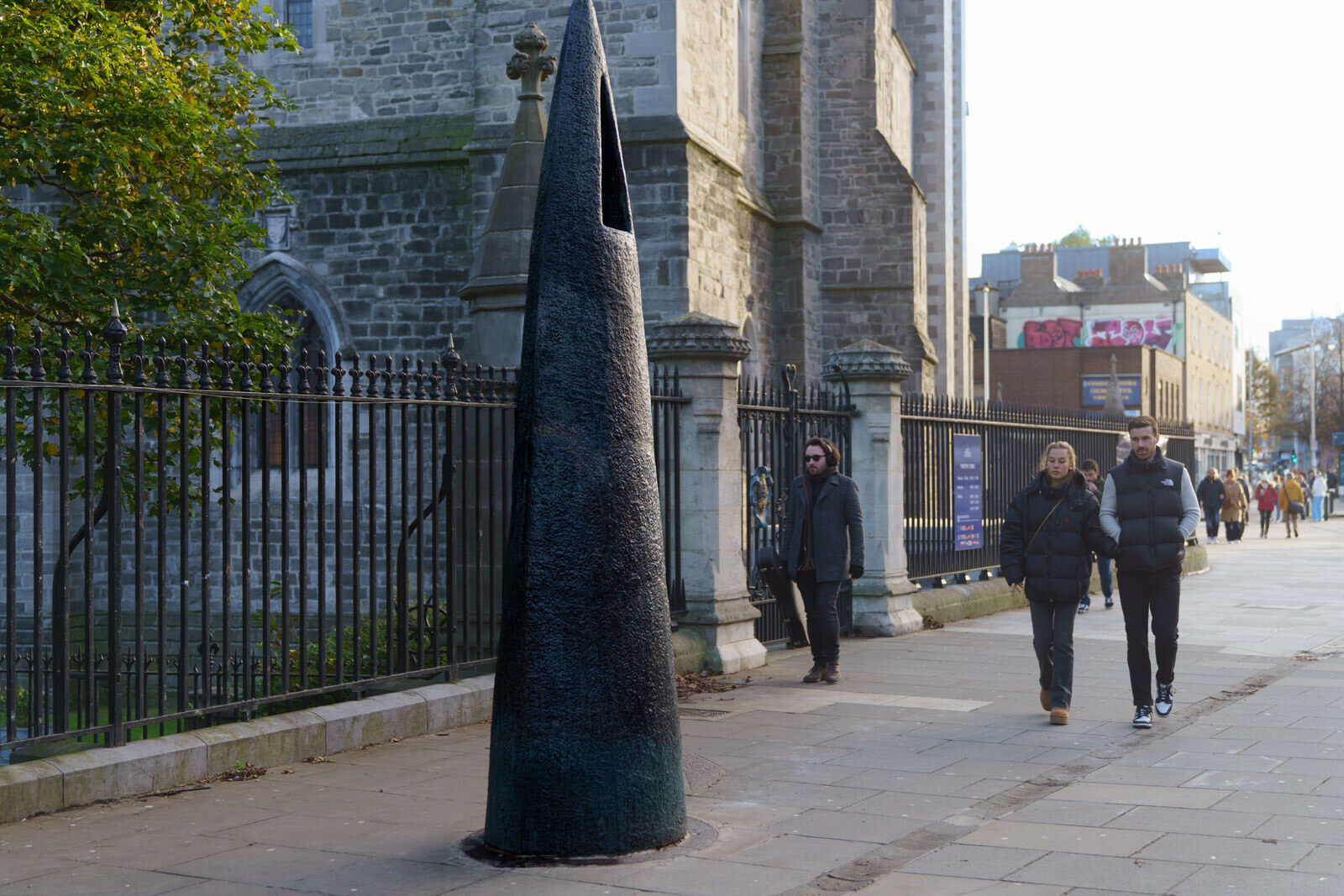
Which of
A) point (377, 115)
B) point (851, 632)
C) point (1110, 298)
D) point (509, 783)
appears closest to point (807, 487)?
point (851, 632)

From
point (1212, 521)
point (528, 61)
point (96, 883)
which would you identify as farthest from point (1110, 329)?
point (96, 883)

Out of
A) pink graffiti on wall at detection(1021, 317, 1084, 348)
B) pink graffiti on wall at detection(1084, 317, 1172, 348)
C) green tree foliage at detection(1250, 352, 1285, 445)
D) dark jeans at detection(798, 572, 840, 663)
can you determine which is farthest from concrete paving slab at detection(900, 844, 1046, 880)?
green tree foliage at detection(1250, 352, 1285, 445)

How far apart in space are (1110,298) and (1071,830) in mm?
70754

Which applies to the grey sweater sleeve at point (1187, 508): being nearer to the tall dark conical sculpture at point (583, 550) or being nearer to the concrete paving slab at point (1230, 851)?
the concrete paving slab at point (1230, 851)

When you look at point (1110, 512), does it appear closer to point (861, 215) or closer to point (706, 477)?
point (706, 477)

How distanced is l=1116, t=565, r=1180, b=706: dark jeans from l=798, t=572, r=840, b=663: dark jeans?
2155 mm

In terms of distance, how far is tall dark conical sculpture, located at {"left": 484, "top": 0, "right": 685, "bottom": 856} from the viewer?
5113 mm

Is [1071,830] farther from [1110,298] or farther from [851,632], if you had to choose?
[1110,298]

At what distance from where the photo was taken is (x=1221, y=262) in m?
98.6

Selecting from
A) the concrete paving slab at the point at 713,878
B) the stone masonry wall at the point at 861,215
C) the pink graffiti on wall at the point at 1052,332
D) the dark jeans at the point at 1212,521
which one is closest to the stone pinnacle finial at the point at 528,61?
the concrete paving slab at the point at 713,878

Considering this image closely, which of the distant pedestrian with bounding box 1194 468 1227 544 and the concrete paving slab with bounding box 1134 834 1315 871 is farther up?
the distant pedestrian with bounding box 1194 468 1227 544

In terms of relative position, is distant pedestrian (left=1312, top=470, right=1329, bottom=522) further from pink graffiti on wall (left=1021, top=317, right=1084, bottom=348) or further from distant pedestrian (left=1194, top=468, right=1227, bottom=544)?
pink graffiti on wall (left=1021, top=317, right=1084, bottom=348)

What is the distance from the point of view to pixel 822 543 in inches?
386

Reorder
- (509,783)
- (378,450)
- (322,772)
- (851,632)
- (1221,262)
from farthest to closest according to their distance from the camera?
(1221,262), (378,450), (851,632), (322,772), (509,783)
